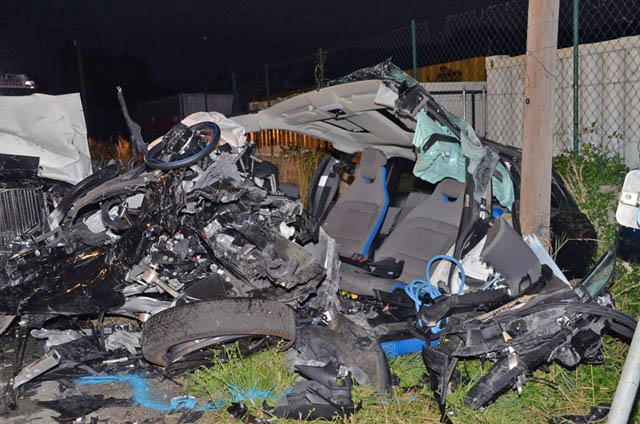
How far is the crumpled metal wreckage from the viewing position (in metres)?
3.00

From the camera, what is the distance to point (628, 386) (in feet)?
5.51

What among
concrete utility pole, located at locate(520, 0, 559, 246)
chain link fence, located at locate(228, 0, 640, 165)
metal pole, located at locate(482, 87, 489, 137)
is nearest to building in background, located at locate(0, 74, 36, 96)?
chain link fence, located at locate(228, 0, 640, 165)

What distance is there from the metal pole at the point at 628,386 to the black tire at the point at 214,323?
182 cm

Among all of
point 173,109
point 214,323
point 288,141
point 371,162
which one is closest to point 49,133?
point 371,162

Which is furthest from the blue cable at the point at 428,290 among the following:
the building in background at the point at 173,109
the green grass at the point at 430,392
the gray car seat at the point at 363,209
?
the building in background at the point at 173,109

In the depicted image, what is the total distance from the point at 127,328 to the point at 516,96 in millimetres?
5858

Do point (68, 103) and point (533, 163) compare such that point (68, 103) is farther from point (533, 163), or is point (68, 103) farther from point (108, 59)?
point (108, 59)

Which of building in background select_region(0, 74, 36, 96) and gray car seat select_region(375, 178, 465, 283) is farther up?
building in background select_region(0, 74, 36, 96)

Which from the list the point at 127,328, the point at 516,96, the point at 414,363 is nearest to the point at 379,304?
the point at 414,363

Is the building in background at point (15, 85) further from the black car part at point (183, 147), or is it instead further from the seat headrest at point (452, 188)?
the seat headrest at point (452, 188)

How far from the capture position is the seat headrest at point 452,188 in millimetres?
4141

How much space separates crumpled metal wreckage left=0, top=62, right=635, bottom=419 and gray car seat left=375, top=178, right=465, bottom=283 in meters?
0.03

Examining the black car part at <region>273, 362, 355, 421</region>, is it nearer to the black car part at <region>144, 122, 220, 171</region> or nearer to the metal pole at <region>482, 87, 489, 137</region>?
the black car part at <region>144, 122, 220, 171</region>

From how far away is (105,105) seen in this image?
31.5 m
